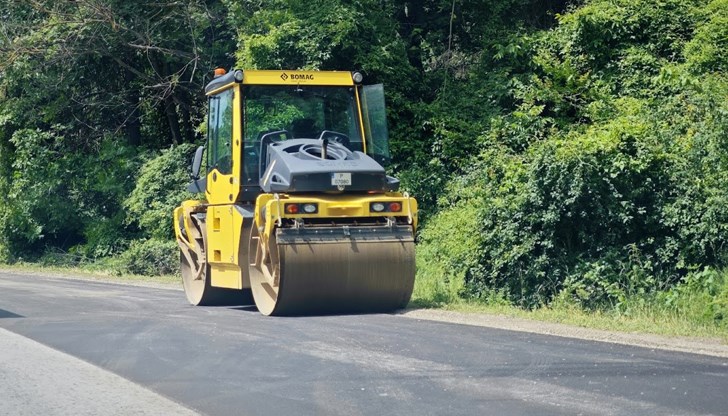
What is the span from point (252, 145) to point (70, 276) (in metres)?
14.0

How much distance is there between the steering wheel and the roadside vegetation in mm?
2772

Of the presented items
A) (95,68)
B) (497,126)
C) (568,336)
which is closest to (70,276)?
(95,68)

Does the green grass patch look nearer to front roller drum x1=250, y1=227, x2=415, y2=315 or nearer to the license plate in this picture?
front roller drum x1=250, y1=227, x2=415, y2=315

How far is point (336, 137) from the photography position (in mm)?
15664

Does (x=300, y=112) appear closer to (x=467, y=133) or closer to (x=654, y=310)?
(x=654, y=310)

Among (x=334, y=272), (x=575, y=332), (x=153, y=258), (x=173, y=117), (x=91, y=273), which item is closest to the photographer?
(x=575, y=332)

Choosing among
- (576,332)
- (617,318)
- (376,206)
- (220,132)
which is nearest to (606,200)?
→ (617,318)

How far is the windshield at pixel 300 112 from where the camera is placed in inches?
606

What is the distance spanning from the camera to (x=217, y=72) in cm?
1641

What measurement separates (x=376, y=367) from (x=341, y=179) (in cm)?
513

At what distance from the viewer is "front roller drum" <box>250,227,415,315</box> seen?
1377 centimetres

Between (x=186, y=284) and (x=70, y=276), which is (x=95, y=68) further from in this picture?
(x=186, y=284)

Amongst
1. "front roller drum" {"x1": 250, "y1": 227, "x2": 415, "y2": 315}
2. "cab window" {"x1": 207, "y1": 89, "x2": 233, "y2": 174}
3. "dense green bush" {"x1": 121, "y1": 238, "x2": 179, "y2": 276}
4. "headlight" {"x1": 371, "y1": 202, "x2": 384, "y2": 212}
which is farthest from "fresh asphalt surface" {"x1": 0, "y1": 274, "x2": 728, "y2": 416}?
"dense green bush" {"x1": 121, "y1": 238, "x2": 179, "y2": 276}

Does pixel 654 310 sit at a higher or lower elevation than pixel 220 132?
lower
